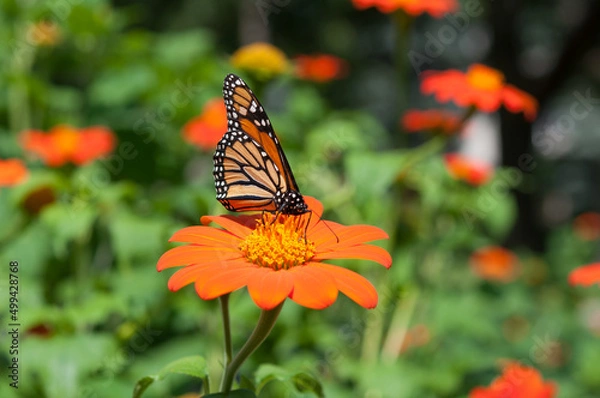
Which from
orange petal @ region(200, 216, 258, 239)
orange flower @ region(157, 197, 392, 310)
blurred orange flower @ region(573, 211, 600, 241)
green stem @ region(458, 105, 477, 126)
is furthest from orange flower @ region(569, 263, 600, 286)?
blurred orange flower @ region(573, 211, 600, 241)

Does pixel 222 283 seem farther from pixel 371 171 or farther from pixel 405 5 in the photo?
pixel 405 5

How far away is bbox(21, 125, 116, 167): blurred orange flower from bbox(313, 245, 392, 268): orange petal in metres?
1.31

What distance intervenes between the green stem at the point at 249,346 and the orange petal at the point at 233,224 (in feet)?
0.58

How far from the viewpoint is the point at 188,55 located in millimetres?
3174

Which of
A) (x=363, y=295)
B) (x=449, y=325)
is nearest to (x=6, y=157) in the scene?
(x=449, y=325)

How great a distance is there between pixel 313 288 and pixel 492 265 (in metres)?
2.86

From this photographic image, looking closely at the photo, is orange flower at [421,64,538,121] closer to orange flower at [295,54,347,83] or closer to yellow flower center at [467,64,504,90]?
yellow flower center at [467,64,504,90]

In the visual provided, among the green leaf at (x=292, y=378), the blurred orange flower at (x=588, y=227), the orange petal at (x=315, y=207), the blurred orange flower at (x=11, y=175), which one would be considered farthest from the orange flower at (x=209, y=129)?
the blurred orange flower at (x=588, y=227)

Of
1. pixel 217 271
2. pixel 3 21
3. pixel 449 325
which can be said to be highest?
pixel 217 271

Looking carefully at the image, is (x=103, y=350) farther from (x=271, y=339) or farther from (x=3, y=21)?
(x=3, y=21)

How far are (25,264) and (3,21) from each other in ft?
4.37

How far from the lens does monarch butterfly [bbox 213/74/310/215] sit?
133 centimetres

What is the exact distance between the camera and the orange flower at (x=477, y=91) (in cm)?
197

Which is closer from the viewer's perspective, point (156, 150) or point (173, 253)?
point (173, 253)
